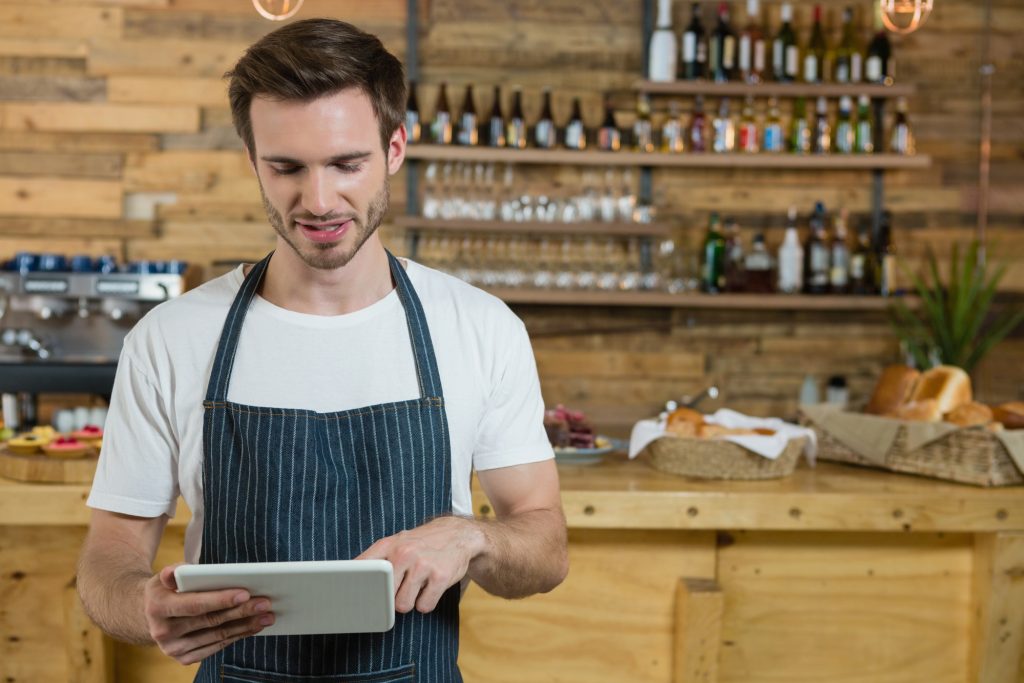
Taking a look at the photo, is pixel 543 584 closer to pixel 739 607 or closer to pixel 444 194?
pixel 739 607

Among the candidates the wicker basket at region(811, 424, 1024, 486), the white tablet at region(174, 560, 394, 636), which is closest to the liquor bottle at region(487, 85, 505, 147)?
the wicker basket at region(811, 424, 1024, 486)

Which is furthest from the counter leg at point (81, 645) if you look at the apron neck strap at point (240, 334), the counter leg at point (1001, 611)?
the counter leg at point (1001, 611)

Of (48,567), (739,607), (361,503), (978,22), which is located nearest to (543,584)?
(361,503)

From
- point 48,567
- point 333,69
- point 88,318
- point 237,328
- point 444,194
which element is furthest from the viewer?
point 444,194

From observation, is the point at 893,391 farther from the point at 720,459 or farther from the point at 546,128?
the point at 546,128

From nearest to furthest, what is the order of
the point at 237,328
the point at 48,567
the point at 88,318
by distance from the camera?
the point at 237,328 → the point at 48,567 → the point at 88,318

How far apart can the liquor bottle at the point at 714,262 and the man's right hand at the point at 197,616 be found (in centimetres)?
323

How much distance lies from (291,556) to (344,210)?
1.51 ft

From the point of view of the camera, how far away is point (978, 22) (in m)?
4.30

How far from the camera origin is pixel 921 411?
8.55 ft

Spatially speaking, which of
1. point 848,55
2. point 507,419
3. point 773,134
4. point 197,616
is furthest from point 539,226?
point 197,616

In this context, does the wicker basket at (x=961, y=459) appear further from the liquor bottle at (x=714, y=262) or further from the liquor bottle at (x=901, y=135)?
the liquor bottle at (x=901, y=135)

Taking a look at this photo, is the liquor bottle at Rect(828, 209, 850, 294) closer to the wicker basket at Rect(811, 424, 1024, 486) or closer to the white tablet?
the wicker basket at Rect(811, 424, 1024, 486)

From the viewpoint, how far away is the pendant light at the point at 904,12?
2.62 m
